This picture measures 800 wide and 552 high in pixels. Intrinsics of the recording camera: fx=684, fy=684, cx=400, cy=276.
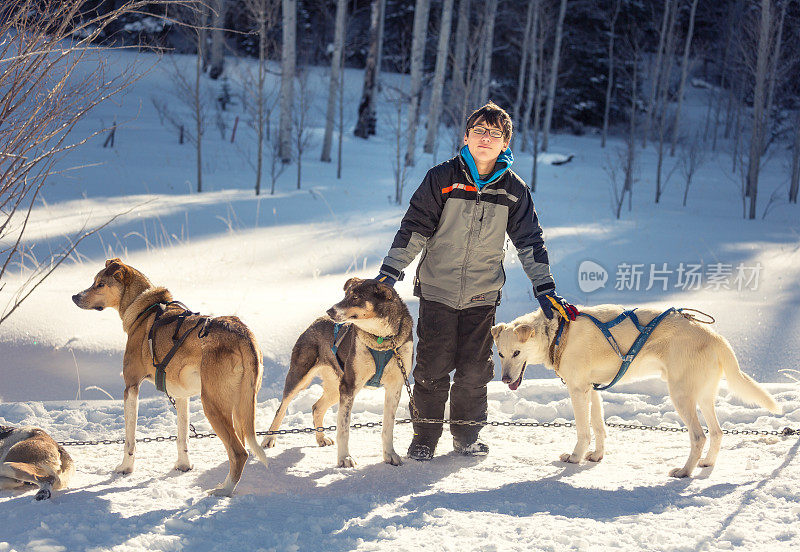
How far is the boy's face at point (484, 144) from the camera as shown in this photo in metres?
4.32

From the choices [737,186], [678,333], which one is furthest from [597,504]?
[737,186]

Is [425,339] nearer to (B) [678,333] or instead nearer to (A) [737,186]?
(B) [678,333]

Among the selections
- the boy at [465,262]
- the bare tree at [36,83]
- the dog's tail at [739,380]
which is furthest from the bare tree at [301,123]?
the dog's tail at [739,380]

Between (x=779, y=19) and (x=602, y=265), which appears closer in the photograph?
(x=602, y=265)

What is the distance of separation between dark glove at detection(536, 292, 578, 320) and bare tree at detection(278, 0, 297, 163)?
15.6 m

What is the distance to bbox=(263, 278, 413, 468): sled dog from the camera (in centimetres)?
419

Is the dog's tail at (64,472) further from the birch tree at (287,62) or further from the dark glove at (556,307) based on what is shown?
the birch tree at (287,62)

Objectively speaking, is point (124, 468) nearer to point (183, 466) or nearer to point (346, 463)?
point (183, 466)

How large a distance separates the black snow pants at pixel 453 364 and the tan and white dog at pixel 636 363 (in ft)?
0.55

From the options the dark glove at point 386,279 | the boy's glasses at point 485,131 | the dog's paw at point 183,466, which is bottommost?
the dog's paw at point 183,466

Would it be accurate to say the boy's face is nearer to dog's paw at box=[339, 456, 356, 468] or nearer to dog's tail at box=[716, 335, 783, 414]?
dog's tail at box=[716, 335, 783, 414]

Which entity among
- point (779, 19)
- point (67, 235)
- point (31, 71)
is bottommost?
point (67, 235)

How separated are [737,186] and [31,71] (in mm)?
26210

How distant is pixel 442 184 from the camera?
4480 mm
